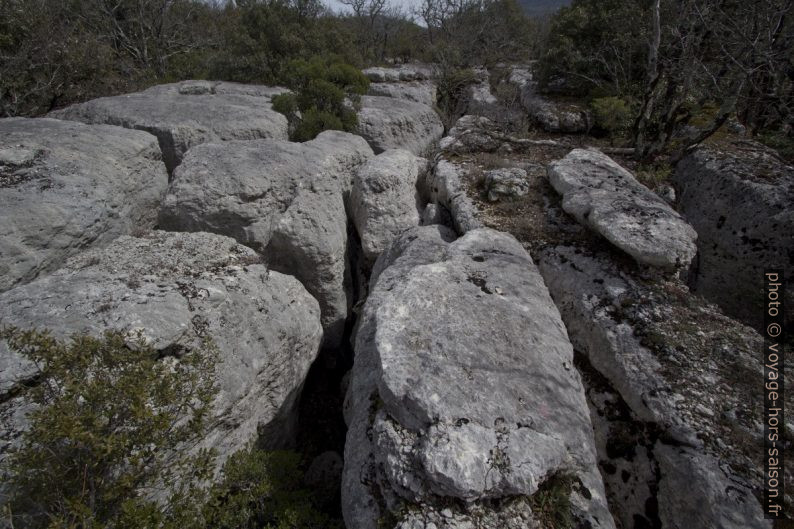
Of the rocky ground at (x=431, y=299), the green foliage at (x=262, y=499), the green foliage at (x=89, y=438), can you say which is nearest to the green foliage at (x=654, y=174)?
the rocky ground at (x=431, y=299)

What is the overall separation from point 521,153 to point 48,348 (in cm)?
926

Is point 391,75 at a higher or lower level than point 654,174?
higher

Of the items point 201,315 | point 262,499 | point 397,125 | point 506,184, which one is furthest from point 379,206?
point 262,499

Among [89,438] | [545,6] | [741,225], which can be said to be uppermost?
[545,6]

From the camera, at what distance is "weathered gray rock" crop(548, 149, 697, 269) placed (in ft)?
16.7

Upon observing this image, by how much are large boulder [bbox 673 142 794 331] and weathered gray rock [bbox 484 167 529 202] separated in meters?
3.21

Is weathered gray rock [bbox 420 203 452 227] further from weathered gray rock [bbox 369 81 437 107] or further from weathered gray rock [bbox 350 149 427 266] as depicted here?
weathered gray rock [bbox 369 81 437 107]

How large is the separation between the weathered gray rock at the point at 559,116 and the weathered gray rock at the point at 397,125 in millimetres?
3476

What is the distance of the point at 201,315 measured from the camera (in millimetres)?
4301

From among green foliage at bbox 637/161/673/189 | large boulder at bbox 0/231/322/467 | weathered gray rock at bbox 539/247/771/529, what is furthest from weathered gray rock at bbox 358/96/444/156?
weathered gray rock at bbox 539/247/771/529

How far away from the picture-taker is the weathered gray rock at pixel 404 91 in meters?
14.0

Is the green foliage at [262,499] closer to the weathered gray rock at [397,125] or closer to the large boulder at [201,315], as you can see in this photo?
the large boulder at [201,315]

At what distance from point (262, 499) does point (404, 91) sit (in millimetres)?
13648

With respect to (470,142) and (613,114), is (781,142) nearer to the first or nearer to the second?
(613,114)
